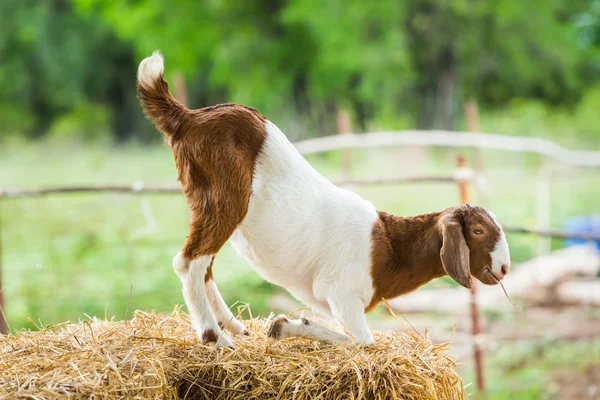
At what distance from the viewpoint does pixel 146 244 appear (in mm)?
Result: 7961

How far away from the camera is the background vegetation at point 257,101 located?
24.6 feet

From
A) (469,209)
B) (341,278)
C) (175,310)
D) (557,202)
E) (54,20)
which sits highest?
(54,20)

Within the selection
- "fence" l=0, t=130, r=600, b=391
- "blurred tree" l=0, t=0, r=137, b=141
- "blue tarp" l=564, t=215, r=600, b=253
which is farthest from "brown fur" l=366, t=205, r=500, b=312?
"blurred tree" l=0, t=0, r=137, b=141

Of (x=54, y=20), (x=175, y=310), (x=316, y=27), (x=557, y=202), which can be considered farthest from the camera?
(x=54, y=20)

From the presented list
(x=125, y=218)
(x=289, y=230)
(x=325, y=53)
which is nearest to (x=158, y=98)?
(x=289, y=230)

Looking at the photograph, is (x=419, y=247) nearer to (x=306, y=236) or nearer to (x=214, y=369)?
(x=306, y=236)

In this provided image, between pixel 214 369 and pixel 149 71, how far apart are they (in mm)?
943

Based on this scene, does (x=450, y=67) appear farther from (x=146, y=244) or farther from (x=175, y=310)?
(x=175, y=310)

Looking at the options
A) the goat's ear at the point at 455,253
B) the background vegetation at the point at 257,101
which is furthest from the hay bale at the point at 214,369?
the background vegetation at the point at 257,101

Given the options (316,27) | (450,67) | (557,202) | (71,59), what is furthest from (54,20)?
(557,202)

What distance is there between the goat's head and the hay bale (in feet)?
1.07

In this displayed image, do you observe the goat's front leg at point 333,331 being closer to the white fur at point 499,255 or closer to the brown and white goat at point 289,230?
the brown and white goat at point 289,230

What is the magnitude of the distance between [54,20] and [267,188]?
13.6 meters

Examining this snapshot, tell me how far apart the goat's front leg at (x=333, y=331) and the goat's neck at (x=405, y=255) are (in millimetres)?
100
